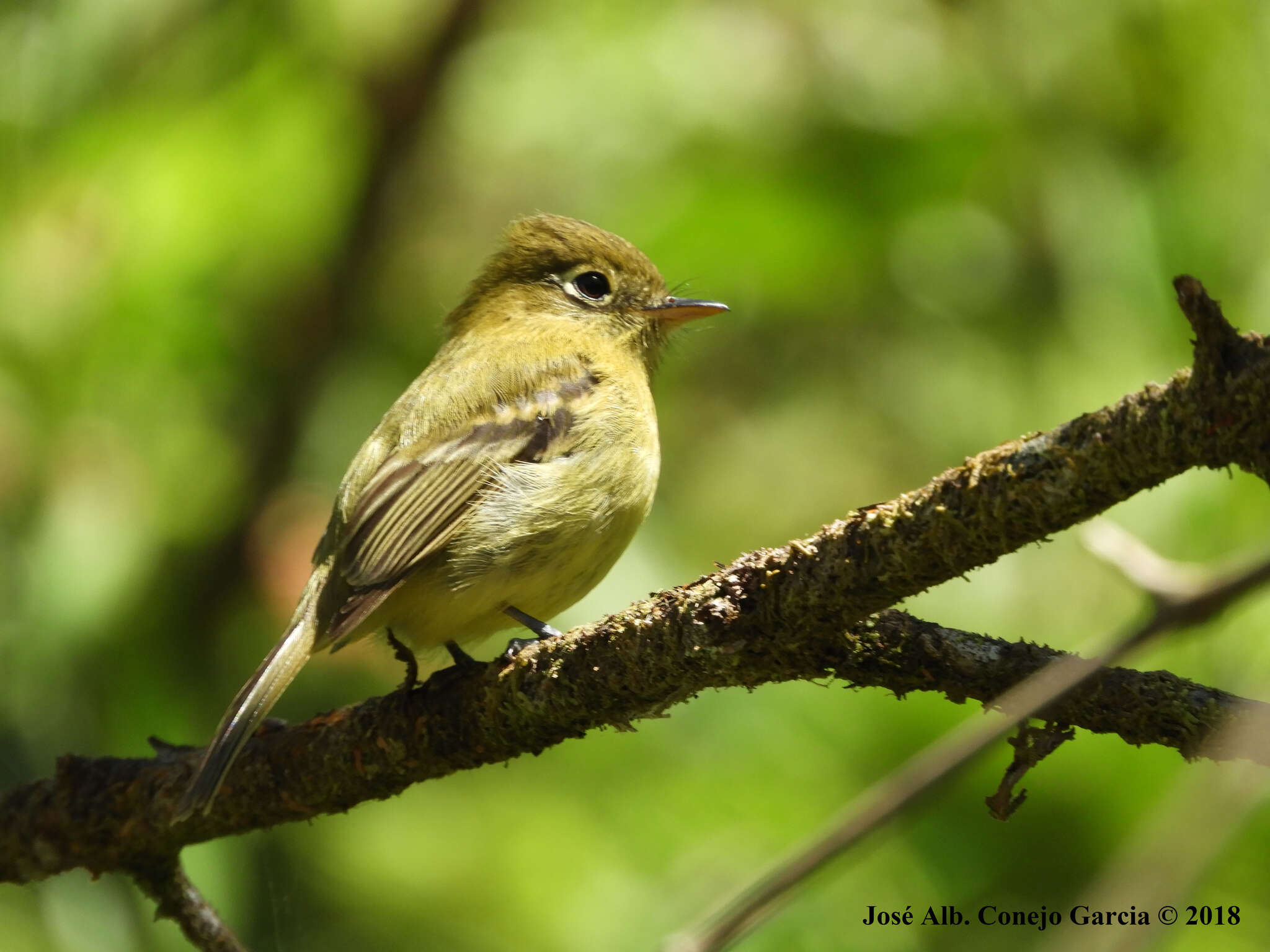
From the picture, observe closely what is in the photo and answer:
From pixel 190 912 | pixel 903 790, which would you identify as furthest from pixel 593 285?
pixel 903 790

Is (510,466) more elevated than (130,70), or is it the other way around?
(130,70)

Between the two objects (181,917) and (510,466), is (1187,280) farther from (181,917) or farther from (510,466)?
(181,917)

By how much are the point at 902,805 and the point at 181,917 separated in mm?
2872

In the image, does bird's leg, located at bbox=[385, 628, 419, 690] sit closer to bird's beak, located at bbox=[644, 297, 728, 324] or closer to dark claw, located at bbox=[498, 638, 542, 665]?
dark claw, located at bbox=[498, 638, 542, 665]

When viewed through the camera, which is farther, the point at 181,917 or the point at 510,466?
the point at 510,466

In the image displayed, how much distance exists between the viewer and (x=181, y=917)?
10.5ft

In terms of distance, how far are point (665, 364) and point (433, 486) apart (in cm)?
158

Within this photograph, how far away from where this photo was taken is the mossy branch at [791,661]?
5.20 ft

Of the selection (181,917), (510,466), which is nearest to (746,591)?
(510,466)

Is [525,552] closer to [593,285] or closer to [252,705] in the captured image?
[252,705]

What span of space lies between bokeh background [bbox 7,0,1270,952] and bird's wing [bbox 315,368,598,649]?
25.5 inches

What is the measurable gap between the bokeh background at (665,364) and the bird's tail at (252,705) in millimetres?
586

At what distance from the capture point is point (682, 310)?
4641 millimetres

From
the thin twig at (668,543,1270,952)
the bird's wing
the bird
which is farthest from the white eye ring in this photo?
the thin twig at (668,543,1270,952)
